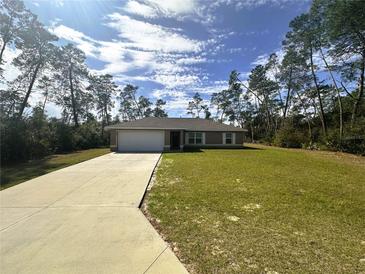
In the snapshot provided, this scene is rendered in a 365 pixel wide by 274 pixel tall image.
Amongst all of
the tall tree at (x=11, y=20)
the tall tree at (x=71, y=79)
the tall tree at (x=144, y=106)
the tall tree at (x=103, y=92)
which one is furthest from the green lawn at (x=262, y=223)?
the tall tree at (x=144, y=106)

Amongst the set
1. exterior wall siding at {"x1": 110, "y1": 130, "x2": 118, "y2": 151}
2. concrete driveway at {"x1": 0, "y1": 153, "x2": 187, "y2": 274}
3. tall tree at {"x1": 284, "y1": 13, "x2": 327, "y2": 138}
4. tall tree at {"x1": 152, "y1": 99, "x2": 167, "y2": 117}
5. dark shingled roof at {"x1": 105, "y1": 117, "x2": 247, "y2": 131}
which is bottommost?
concrete driveway at {"x1": 0, "y1": 153, "x2": 187, "y2": 274}

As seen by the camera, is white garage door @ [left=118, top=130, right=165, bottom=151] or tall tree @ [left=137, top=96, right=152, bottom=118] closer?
white garage door @ [left=118, top=130, right=165, bottom=151]

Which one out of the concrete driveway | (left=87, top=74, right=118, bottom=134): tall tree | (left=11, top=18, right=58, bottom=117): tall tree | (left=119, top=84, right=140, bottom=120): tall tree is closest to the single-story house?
(left=11, top=18, right=58, bottom=117): tall tree

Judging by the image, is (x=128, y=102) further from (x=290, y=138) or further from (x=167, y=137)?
(x=290, y=138)

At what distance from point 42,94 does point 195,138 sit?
22872 millimetres

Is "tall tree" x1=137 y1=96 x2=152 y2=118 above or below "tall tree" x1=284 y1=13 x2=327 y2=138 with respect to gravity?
below

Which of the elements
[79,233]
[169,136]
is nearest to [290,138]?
[169,136]

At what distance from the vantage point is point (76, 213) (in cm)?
508

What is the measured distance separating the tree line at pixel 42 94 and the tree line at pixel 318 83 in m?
23.7

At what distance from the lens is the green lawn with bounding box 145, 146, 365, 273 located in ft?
10.5

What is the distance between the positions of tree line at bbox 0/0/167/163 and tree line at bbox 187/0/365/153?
23656 mm

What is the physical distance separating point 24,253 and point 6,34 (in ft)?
68.5

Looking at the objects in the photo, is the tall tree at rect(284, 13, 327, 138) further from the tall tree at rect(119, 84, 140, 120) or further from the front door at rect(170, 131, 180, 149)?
the tall tree at rect(119, 84, 140, 120)

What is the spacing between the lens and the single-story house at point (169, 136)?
68.7 feet
